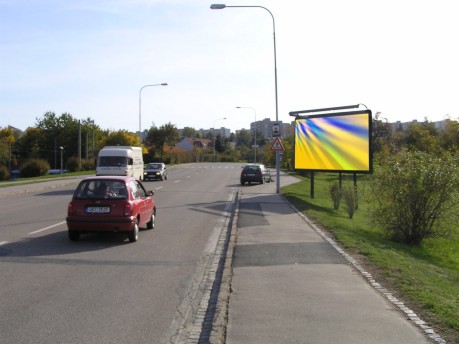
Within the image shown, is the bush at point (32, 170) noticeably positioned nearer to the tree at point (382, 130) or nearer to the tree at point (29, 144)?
the tree at point (29, 144)

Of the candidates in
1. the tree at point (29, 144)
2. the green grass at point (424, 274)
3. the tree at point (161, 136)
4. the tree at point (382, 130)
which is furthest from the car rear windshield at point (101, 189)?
the tree at point (29, 144)

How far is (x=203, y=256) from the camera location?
9.83m

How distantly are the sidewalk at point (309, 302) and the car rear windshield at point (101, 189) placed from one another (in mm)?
2922

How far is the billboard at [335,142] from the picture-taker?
22.0 meters

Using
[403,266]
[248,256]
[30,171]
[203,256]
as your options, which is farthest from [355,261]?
[30,171]

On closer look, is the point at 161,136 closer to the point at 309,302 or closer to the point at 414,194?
the point at 414,194

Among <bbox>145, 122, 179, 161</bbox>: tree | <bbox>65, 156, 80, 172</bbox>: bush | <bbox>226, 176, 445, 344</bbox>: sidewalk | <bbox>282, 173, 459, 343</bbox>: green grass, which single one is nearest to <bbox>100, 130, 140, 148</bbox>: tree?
<bbox>65, 156, 80, 172</bbox>: bush

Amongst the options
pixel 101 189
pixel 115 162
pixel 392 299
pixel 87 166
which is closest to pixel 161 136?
pixel 87 166

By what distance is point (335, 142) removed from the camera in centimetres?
2358

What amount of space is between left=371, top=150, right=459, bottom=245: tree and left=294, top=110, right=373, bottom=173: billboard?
6691 millimetres

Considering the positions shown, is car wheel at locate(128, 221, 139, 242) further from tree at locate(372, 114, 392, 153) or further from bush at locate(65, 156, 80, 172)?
tree at locate(372, 114, 392, 153)

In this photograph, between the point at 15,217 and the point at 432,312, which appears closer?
the point at 432,312

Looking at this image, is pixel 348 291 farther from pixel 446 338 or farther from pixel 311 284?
pixel 446 338

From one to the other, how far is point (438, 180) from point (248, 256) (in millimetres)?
7261
